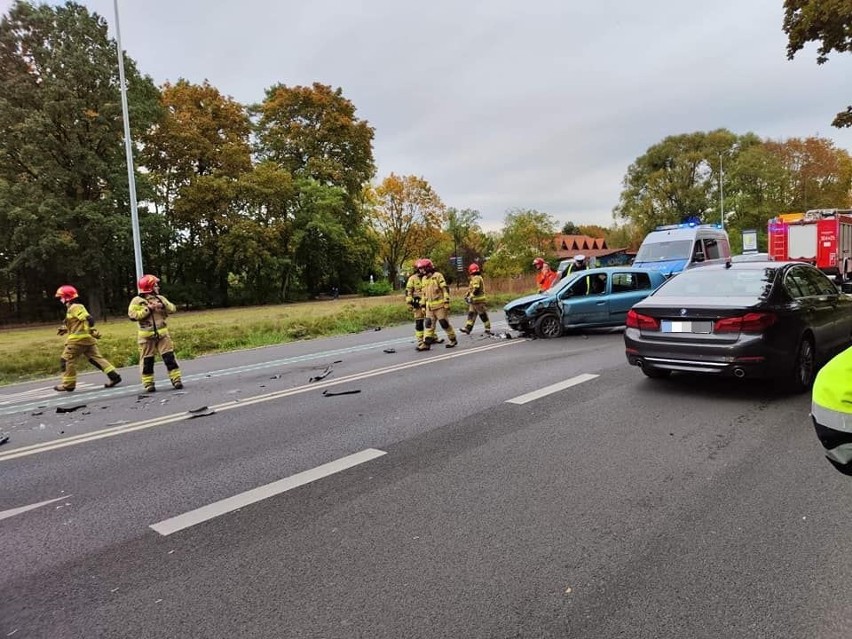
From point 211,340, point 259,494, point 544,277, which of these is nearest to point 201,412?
point 259,494

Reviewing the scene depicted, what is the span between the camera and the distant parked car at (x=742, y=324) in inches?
231

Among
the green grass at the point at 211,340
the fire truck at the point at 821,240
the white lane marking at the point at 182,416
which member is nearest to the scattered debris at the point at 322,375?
the white lane marking at the point at 182,416

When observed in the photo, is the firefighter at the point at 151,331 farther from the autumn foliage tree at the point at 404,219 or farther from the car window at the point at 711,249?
the autumn foliage tree at the point at 404,219

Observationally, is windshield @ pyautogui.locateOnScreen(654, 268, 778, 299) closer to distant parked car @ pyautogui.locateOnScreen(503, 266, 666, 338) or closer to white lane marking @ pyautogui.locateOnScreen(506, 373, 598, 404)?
white lane marking @ pyautogui.locateOnScreen(506, 373, 598, 404)

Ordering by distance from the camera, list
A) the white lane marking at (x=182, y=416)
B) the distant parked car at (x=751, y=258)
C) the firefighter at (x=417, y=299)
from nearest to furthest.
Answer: the white lane marking at (x=182, y=416) → the distant parked car at (x=751, y=258) → the firefighter at (x=417, y=299)

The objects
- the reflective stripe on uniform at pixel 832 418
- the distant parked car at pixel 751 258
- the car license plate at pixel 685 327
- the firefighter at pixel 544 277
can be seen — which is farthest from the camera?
the firefighter at pixel 544 277

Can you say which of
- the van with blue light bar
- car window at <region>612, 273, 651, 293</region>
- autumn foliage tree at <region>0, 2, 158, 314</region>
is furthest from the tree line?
car window at <region>612, 273, 651, 293</region>

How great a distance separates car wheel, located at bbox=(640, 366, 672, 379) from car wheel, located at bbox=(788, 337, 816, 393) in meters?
1.29

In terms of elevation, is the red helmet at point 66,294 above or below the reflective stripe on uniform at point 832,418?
above

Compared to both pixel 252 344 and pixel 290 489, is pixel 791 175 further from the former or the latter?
pixel 290 489

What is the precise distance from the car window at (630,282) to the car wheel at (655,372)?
17.6ft

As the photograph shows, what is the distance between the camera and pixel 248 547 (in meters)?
3.28

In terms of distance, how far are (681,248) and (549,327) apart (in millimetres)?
7430

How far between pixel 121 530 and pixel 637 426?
4248 millimetres
